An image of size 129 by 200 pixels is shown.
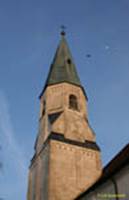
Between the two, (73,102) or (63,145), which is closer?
(63,145)

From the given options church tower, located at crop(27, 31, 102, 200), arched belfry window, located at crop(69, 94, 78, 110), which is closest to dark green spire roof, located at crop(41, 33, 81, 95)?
church tower, located at crop(27, 31, 102, 200)

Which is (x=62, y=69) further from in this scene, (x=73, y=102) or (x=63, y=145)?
(x=63, y=145)

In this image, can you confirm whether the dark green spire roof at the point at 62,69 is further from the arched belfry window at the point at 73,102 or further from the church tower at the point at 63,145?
the arched belfry window at the point at 73,102

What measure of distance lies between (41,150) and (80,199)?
5826 millimetres

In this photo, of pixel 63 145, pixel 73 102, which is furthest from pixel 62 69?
pixel 63 145

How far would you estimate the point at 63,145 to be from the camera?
66.0 ft

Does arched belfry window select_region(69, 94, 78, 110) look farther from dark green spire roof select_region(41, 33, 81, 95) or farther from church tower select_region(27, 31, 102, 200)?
dark green spire roof select_region(41, 33, 81, 95)

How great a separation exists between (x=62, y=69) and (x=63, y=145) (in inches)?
352

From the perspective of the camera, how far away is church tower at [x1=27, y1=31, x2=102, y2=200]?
18.4 meters

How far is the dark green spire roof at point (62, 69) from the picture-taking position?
1005 inches

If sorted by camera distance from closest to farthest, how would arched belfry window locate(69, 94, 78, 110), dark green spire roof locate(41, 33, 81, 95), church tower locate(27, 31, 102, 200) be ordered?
1. church tower locate(27, 31, 102, 200)
2. arched belfry window locate(69, 94, 78, 110)
3. dark green spire roof locate(41, 33, 81, 95)

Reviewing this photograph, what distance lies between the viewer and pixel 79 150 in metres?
20.5

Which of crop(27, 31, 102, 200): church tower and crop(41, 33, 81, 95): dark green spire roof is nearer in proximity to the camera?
crop(27, 31, 102, 200): church tower

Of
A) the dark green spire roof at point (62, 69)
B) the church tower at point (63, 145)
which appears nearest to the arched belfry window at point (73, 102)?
the church tower at point (63, 145)
